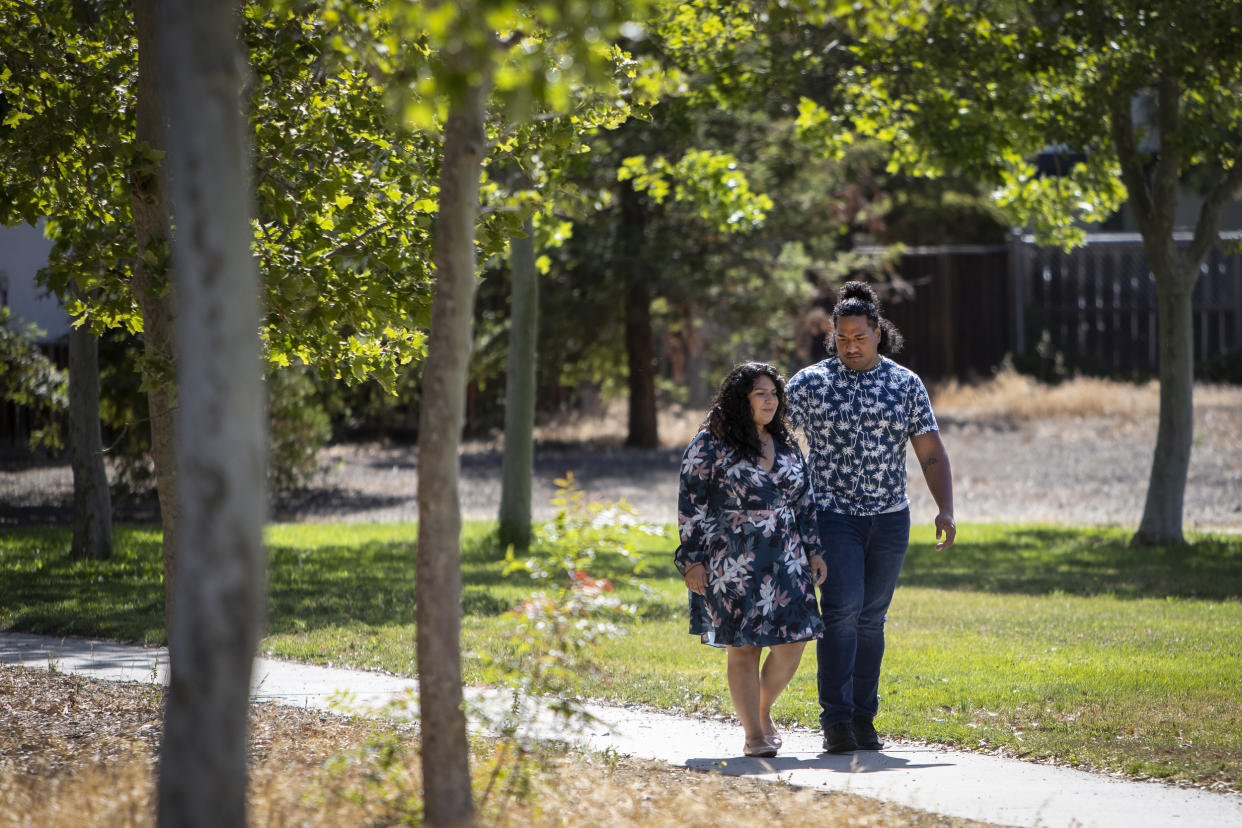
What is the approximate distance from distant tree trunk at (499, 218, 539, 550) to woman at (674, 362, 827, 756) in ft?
24.6

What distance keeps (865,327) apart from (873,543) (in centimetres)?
99

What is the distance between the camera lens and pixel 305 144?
6.03m

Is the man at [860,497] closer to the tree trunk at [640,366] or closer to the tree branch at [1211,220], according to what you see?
the tree branch at [1211,220]

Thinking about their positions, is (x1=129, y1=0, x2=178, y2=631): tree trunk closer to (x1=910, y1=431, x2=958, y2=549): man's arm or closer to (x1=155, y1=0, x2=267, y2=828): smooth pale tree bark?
(x1=155, y1=0, x2=267, y2=828): smooth pale tree bark

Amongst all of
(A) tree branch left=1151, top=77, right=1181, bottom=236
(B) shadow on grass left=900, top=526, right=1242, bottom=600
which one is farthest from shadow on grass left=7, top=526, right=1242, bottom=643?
(A) tree branch left=1151, top=77, right=1181, bottom=236

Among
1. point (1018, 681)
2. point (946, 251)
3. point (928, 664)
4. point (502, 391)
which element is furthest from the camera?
point (946, 251)

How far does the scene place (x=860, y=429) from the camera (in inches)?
241

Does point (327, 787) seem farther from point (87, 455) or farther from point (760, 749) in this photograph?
point (87, 455)

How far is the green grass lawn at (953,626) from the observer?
636 centimetres

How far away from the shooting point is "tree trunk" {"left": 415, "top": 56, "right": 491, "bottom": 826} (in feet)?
12.8

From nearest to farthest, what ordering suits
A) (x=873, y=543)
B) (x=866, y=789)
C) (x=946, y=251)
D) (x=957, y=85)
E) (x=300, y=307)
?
(x=866, y=789)
(x=300, y=307)
(x=873, y=543)
(x=957, y=85)
(x=946, y=251)

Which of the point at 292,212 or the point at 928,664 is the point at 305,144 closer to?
the point at 292,212

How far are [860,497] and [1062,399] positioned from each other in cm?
1895

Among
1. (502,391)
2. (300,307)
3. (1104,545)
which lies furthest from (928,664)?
(502,391)
